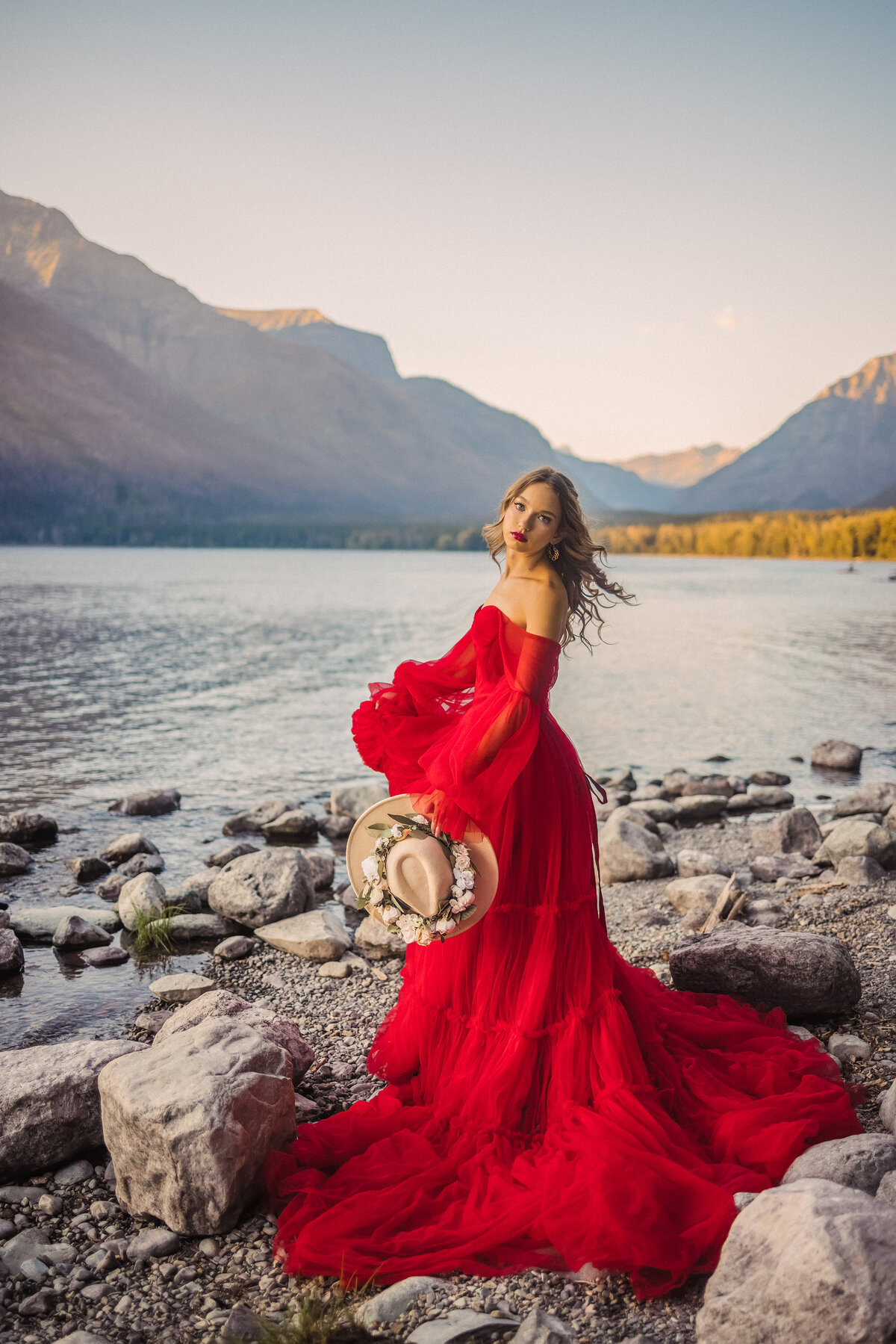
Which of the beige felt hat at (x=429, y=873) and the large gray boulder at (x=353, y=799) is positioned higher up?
the beige felt hat at (x=429, y=873)

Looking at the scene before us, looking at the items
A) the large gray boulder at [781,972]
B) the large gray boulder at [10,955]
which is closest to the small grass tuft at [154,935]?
the large gray boulder at [10,955]

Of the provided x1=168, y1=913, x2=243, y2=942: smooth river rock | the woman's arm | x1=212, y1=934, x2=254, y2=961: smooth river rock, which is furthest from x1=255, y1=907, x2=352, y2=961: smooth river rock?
the woman's arm

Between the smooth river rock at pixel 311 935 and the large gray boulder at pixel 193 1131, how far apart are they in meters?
2.83

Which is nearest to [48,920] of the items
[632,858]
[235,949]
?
[235,949]

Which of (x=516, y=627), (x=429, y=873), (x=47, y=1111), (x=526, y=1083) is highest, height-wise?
(x=516, y=627)

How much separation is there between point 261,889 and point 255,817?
3.48 meters

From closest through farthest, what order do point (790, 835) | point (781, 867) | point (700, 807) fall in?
point (781, 867) < point (790, 835) < point (700, 807)

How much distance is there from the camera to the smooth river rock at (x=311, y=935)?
6.52 metres

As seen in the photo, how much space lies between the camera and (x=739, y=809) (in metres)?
11.5

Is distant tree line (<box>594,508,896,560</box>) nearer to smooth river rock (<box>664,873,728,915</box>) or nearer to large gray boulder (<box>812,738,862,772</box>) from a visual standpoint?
large gray boulder (<box>812,738,862,772</box>)

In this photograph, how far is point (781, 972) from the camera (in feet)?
15.8

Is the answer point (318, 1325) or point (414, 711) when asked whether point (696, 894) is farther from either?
point (318, 1325)

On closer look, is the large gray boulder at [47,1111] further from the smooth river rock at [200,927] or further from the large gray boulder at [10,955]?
the smooth river rock at [200,927]

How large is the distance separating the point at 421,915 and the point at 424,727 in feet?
3.03
